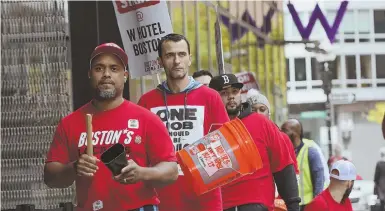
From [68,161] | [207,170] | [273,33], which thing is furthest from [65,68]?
[273,33]

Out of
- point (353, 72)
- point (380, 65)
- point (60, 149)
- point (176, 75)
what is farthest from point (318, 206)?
point (380, 65)

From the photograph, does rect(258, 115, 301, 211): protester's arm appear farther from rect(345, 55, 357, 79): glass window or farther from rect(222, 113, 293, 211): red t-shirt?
rect(345, 55, 357, 79): glass window

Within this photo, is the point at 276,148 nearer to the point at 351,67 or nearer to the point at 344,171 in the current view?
the point at 344,171

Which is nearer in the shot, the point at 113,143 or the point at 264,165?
the point at 113,143

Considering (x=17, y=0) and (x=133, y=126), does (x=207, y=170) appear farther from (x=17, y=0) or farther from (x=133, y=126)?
(x=17, y=0)

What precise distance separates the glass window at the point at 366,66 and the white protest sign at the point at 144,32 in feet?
238

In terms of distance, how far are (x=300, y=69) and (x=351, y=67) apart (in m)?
3.81

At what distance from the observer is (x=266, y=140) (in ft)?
34.0

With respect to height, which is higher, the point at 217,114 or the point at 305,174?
the point at 217,114

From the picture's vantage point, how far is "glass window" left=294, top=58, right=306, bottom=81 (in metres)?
81.3

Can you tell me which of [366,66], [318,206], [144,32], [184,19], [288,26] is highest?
[288,26]

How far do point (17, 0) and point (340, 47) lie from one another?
235ft

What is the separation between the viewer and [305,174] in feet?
51.0

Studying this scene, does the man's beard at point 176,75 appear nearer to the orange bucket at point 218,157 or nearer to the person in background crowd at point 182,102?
the person in background crowd at point 182,102
